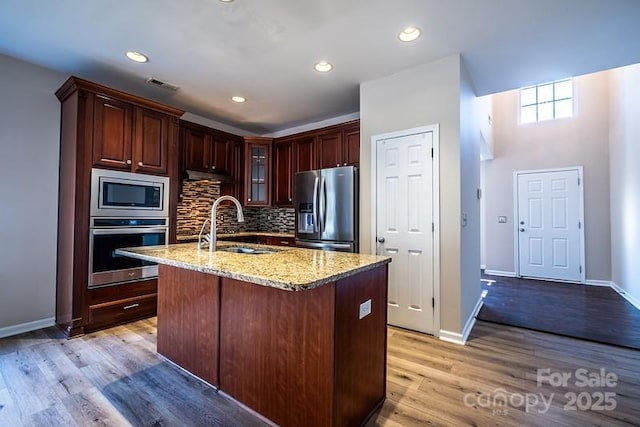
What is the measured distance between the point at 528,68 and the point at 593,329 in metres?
2.74

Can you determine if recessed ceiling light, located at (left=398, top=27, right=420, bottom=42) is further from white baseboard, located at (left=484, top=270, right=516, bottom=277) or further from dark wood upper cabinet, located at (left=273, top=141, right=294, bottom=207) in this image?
white baseboard, located at (left=484, top=270, right=516, bottom=277)

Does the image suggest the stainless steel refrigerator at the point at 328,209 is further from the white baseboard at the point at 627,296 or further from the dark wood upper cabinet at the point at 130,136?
the white baseboard at the point at 627,296

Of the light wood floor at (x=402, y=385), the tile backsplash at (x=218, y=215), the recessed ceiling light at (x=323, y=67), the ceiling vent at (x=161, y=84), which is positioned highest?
the recessed ceiling light at (x=323, y=67)

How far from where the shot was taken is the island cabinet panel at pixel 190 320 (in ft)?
6.10

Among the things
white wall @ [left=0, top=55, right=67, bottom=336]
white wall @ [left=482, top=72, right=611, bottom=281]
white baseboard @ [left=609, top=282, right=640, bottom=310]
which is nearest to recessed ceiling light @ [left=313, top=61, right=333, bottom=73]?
white wall @ [left=0, top=55, right=67, bottom=336]

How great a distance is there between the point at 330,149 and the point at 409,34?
185 cm

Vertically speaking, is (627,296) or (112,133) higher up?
(112,133)

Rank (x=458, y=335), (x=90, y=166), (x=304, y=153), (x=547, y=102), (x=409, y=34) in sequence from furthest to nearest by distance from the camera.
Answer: (x=547, y=102) < (x=304, y=153) < (x=90, y=166) < (x=458, y=335) < (x=409, y=34)

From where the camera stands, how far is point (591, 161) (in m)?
5.00

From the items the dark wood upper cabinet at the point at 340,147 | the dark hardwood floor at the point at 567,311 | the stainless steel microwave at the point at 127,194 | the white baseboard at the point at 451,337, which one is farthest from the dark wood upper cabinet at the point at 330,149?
the dark hardwood floor at the point at 567,311

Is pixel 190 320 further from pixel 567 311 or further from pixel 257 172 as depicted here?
pixel 567 311

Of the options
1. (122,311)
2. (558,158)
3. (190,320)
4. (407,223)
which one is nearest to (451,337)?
(407,223)

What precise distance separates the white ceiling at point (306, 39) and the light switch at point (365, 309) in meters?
2.02

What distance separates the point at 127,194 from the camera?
3.03m
